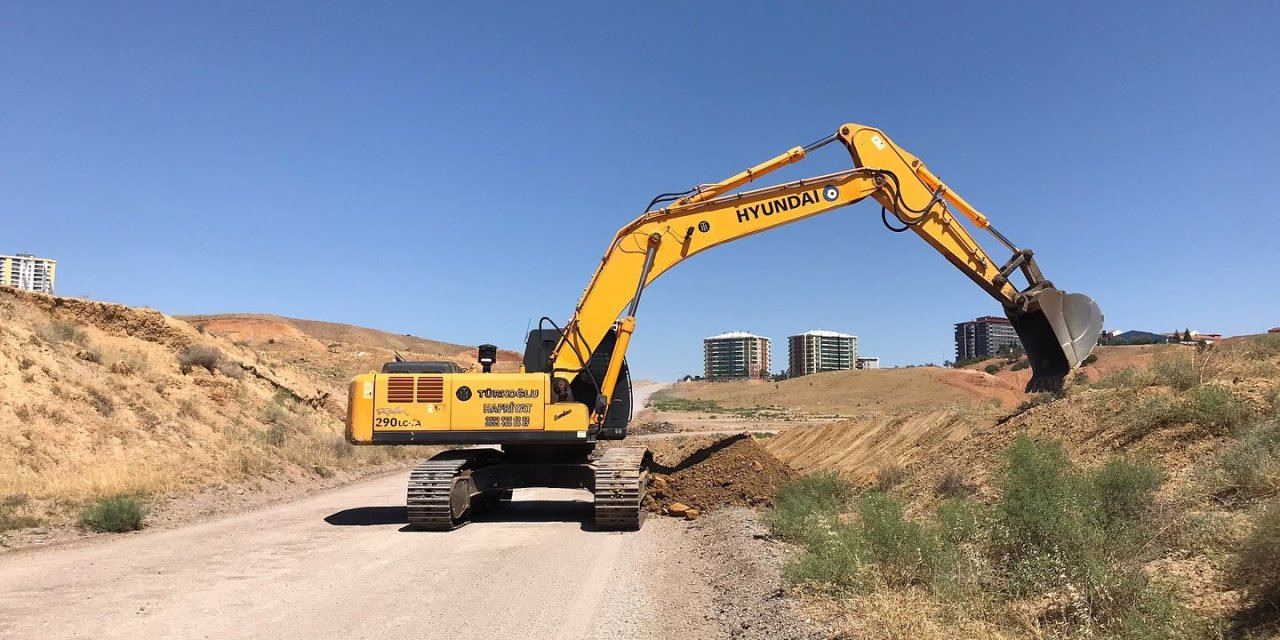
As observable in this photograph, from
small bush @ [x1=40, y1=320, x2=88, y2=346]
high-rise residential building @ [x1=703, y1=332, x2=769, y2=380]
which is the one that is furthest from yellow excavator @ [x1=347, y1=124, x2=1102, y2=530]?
high-rise residential building @ [x1=703, y1=332, x2=769, y2=380]

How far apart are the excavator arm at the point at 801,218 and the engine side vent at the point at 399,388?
8.73 feet

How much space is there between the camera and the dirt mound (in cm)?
1579

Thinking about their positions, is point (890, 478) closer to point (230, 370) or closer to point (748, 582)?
point (748, 582)

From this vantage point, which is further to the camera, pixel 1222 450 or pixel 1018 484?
pixel 1222 450

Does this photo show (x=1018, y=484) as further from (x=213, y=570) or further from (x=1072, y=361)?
→ (x=213, y=570)

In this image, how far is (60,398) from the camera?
1969cm

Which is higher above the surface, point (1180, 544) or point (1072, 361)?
point (1072, 361)

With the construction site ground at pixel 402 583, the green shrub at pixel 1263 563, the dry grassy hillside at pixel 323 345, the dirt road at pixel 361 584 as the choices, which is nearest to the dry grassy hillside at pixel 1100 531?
the green shrub at pixel 1263 563

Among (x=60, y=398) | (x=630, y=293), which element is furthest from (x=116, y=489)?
(x=630, y=293)

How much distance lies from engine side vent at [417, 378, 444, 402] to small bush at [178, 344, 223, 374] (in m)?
17.1

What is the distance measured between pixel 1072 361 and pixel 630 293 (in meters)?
8.37

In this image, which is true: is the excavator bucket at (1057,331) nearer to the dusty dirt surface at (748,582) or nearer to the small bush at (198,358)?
the dusty dirt surface at (748,582)

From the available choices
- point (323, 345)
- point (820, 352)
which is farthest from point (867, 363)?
point (323, 345)

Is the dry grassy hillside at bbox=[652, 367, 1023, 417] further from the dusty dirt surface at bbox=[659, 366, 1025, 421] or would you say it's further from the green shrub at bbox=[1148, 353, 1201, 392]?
the green shrub at bbox=[1148, 353, 1201, 392]
